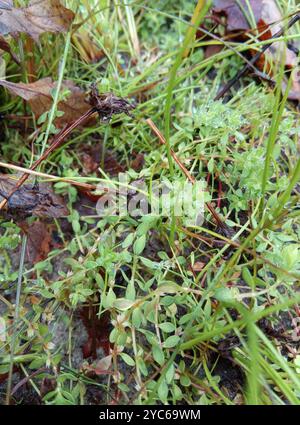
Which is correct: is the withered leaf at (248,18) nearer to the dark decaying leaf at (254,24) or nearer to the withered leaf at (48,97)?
the dark decaying leaf at (254,24)

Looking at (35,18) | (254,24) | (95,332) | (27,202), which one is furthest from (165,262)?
(254,24)

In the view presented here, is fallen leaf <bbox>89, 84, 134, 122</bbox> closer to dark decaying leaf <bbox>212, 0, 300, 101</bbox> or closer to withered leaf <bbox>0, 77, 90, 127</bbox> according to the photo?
withered leaf <bbox>0, 77, 90, 127</bbox>

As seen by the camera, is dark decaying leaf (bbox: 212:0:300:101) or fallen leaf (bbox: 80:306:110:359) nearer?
fallen leaf (bbox: 80:306:110:359)

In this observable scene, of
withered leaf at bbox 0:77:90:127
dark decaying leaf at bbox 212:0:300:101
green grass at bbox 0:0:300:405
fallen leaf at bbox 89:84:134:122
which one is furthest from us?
dark decaying leaf at bbox 212:0:300:101

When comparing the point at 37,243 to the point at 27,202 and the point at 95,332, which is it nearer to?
the point at 27,202

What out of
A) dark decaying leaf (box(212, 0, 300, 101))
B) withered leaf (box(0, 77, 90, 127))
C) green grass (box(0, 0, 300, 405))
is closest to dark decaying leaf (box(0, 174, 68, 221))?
green grass (box(0, 0, 300, 405))
